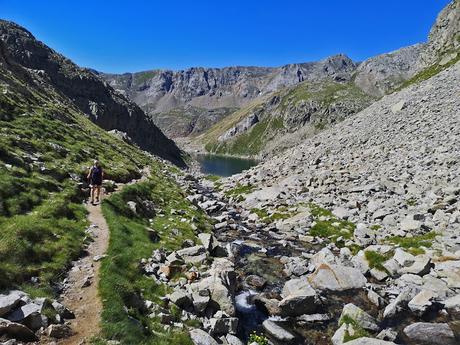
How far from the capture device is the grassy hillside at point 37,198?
1688 centimetres

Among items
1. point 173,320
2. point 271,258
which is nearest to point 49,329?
point 173,320

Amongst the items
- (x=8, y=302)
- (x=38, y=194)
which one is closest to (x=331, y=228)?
(x=38, y=194)

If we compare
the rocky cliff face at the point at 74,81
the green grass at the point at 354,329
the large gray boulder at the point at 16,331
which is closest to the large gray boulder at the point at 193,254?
the green grass at the point at 354,329

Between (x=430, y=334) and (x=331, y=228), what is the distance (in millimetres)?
18364

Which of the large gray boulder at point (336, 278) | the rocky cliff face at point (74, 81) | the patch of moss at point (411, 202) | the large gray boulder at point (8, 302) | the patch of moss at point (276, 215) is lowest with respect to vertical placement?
the large gray boulder at point (336, 278)

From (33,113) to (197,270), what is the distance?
123 ft

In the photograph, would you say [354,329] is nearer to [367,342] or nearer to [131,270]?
[367,342]

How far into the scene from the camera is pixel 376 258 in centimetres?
2786

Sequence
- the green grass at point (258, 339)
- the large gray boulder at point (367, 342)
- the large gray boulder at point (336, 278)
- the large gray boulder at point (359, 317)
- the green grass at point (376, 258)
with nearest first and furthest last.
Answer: the large gray boulder at point (367, 342) → the green grass at point (258, 339) → the large gray boulder at point (359, 317) → the large gray boulder at point (336, 278) → the green grass at point (376, 258)

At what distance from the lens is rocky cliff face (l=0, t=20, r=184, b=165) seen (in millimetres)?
149950

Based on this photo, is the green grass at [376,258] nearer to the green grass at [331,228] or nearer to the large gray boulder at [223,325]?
the green grass at [331,228]

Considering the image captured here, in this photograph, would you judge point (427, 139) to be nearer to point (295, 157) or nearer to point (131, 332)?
point (295, 157)

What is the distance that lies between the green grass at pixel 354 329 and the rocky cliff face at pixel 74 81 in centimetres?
13854

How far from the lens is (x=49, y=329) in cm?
1314
